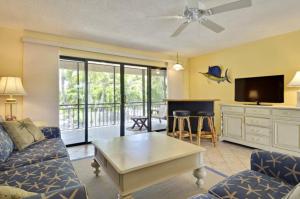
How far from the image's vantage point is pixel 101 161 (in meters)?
2.15

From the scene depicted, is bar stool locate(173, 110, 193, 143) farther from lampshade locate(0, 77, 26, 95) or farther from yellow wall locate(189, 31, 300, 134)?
lampshade locate(0, 77, 26, 95)

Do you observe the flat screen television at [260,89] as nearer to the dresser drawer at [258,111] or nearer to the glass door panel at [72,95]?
the dresser drawer at [258,111]

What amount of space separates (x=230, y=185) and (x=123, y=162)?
3.15 feet

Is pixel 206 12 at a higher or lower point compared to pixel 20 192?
higher

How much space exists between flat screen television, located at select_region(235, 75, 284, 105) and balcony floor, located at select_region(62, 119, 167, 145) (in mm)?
2390

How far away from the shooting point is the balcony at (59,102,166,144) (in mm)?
4121

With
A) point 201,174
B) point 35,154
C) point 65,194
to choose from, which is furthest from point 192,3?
point 35,154

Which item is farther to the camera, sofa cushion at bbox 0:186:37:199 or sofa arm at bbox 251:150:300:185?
sofa arm at bbox 251:150:300:185

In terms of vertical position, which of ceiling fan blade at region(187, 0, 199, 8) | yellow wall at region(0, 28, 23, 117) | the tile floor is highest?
ceiling fan blade at region(187, 0, 199, 8)

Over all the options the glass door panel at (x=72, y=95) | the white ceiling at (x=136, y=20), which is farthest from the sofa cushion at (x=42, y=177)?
the glass door panel at (x=72, y=95)

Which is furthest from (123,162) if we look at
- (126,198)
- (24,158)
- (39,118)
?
(39,118)

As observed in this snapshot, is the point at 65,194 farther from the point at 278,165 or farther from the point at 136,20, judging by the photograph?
the point at 136,20

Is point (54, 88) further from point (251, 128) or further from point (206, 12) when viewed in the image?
point (251, 128)

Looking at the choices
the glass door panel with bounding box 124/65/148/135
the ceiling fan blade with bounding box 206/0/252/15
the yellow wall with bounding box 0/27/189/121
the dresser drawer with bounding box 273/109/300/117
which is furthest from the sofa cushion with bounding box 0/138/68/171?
the dresser drawer with bounding box 273/109/300/117
